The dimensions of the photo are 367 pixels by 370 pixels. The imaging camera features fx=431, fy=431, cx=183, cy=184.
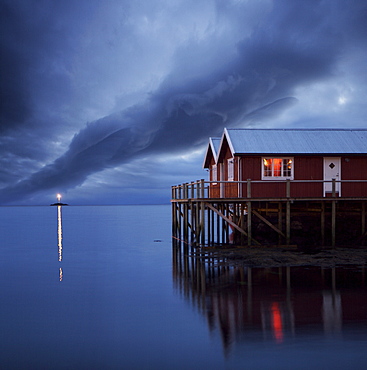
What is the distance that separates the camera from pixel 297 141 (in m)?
25.4

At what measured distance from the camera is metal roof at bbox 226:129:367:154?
24312 millimetres

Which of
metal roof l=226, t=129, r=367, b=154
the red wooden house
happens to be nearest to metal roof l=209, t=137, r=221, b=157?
metal roof l=226, t=129, r=367, b=154

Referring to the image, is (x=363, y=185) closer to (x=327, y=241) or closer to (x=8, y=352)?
(x=327, y=241)

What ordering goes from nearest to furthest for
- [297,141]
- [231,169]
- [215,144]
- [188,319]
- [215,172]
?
[188,319], [297,141], [231,169], [215,144], [215,172]

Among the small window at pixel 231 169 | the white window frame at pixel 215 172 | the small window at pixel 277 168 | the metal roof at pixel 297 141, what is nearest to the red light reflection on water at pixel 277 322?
the small window at pixel 277 168

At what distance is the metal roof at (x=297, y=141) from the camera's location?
24.3 m

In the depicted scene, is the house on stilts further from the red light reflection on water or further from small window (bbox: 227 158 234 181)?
the red light reflection on water

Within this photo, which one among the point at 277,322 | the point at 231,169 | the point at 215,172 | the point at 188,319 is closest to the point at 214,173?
the point at 215,172

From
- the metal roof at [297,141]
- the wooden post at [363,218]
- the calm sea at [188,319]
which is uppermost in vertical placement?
the metal roof at [297,141]

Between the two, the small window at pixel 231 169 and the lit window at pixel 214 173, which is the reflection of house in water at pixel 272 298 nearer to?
the small window at pixel 231 169

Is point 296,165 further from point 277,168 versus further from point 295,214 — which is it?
point 295,214

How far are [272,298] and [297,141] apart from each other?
13283 mm

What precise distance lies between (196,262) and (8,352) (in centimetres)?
1244

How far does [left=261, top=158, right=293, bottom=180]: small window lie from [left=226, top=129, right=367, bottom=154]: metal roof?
0.59m
